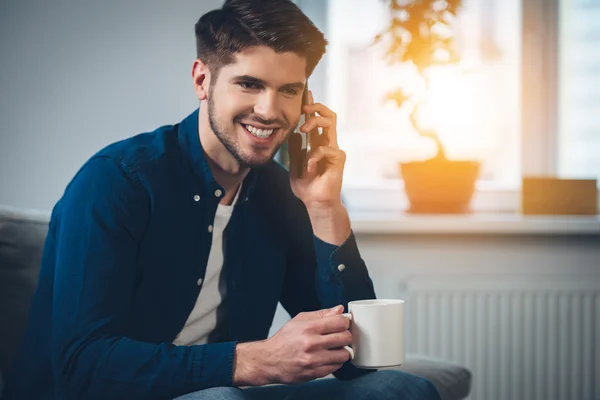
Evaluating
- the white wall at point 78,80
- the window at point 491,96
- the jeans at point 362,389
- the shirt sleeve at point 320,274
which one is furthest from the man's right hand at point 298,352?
the window at point 491,96

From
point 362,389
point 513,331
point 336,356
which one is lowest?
point 513,331

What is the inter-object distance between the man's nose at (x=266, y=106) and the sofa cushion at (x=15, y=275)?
1.75ft

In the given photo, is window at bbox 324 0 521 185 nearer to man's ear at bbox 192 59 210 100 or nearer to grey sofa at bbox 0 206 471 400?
man's ear at bbox 192 59 210 100

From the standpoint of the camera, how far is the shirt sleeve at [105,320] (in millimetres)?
958

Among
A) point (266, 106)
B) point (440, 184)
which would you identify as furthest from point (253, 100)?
point (440, 184)

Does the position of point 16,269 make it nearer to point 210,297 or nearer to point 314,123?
point 210,297

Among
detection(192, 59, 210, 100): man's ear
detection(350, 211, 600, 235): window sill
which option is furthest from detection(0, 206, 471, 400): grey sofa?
detection(350, 211, 600, 235): window sill

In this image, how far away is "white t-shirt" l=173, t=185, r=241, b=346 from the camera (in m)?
1.27

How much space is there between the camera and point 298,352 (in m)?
0.96

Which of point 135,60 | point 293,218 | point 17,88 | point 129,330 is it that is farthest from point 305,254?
point 17,88

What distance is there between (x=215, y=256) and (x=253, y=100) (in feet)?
1.02

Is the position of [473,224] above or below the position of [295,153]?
below

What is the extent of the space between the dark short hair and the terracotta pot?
820mm

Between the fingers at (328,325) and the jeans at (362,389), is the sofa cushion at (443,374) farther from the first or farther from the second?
the fingers at (328,325)
